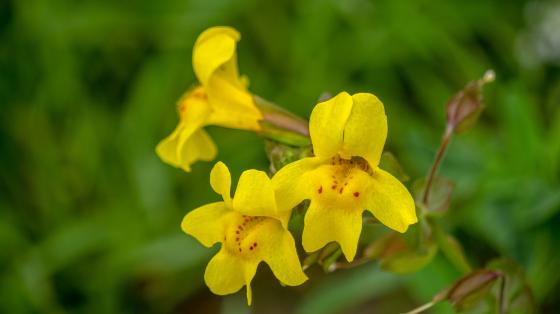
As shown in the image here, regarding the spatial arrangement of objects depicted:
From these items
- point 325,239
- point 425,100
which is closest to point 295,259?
point 325,239

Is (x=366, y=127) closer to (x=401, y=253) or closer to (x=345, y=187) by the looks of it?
(x=345, y=187)

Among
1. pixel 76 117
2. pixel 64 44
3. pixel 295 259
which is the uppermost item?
pixel 64 44

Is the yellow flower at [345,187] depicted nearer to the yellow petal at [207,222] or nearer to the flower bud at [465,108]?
the yellow petal at [207,222]

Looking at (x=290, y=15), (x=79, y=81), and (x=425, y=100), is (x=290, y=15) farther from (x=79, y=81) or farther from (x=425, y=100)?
(x=79, y=81)

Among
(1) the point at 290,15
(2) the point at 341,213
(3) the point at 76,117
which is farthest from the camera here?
(1) the point at 290,15

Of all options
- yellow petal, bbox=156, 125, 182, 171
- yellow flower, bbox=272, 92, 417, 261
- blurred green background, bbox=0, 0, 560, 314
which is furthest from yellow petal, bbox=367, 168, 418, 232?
blurred green background, bbox=0, 0, 560, 314

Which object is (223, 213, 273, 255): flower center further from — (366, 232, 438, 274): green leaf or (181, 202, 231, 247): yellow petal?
(366, 232, 438, 274): green leaf
